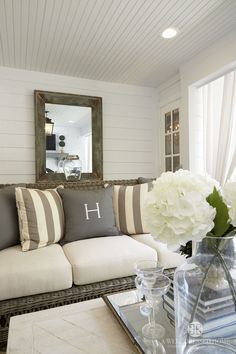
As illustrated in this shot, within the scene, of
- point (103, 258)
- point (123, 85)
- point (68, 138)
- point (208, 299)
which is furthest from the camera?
point (123, 85)

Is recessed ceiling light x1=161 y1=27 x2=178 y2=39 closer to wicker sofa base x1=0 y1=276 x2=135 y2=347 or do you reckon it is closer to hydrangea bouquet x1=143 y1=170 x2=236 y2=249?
hydrangea bouquet x1=143 y1=170 x2=236 y2=249

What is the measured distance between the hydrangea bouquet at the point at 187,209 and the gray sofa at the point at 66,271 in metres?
1.05

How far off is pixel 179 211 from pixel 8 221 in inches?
60.1

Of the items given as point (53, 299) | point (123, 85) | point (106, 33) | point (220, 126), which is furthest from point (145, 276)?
point (123, 85)

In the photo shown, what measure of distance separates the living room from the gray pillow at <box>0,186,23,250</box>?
36cm

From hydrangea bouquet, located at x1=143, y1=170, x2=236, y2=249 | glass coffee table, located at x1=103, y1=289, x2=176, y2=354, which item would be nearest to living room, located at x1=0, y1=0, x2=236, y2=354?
glass coffee table, located at x1=103, y1=289, x2=176, y2=354

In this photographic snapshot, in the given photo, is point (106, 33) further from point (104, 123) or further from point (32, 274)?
point (32, 274)

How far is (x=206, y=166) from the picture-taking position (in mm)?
2932

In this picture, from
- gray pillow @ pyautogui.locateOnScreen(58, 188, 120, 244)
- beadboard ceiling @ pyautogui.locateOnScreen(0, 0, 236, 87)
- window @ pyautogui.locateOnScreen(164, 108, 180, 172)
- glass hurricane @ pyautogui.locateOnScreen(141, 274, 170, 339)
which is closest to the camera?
glass hurricane @ pyautogui.locateOnScreen(141, 274, 170, 339)

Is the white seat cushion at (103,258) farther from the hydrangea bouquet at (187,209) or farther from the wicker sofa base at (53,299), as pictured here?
the hydrangea bouquet at (187,209)

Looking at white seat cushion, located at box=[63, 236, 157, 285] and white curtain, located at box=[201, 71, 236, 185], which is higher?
white curtain, located at box=[201, 71, 236, 185]

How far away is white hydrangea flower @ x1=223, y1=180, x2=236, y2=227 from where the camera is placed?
660 mm

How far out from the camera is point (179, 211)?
622 millimetres

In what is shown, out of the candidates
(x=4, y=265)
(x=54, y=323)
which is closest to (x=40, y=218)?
(x=4, y=265)
